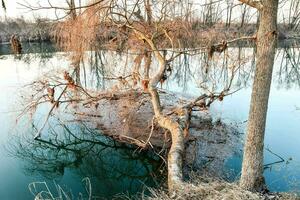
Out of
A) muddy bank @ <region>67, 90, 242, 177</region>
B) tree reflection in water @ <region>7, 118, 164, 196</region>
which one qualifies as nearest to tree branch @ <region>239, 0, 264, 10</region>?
muddy bank @ <region>67, 90, 242, 177</region>

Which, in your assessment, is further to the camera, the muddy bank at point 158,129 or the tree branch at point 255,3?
the muddy bank at point 158,129

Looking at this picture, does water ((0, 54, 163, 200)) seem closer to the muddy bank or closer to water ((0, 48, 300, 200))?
water ((0, 48, 300, 200))

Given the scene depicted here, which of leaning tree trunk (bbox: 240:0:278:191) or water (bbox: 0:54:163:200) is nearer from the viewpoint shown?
leaning tree trunk (bbox: 240:0:278:191)

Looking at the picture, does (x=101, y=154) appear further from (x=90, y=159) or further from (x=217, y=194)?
(x=217, y=194)

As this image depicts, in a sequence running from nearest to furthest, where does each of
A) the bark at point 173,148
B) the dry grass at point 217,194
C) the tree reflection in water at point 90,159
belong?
1. the dry grass at point 217,194
2. the bark at point 173,148
3. the tree reflection in water at point 90,159

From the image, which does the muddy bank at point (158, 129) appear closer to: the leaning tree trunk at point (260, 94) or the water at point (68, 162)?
the water at point (68, 162)

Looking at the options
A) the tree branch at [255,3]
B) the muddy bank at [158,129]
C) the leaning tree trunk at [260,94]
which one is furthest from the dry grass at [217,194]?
the tree branch at [255,3]

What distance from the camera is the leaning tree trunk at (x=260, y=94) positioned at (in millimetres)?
3625

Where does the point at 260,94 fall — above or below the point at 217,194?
above

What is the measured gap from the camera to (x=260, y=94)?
3.79 meters

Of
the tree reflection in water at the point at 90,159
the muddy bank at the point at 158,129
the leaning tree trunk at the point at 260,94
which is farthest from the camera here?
the muddy bank at the point at 158,129

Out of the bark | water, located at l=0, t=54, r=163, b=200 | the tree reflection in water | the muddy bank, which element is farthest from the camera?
the muddy bank

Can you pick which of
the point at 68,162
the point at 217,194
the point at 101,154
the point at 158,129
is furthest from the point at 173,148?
the point at 68,162

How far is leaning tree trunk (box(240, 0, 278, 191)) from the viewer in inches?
143
